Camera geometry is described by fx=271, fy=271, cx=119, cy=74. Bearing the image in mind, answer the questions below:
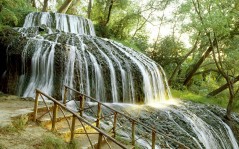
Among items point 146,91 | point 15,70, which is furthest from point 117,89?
point 15,70

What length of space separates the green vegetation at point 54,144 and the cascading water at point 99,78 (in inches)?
170

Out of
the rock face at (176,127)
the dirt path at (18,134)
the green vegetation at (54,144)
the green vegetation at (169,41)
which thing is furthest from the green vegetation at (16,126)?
the green vegetation at (169,41)

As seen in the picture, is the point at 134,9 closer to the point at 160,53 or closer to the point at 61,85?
the point at 160,53

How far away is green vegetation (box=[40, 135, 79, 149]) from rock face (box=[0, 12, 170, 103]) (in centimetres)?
503

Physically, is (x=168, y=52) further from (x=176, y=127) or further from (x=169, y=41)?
(x=176, y=127)

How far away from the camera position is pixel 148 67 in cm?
1440

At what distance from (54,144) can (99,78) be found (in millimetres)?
6677

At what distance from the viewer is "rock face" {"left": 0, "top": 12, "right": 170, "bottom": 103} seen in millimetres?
11203

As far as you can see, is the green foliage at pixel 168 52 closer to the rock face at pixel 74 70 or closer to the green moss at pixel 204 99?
the green moss at pixel 204 99

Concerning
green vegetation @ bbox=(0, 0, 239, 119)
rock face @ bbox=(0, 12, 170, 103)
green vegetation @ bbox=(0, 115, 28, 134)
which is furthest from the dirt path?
green vegetation @ bbox=(0, 0, 239, 119)

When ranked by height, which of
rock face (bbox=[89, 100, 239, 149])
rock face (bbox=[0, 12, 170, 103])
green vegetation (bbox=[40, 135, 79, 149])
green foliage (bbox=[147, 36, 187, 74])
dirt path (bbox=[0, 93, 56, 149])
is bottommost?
rock face (bbox=[89, 100, 239, 149])

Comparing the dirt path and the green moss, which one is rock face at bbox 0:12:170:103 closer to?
the dirt path

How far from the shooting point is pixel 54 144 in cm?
541

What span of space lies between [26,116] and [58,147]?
1.45 m
